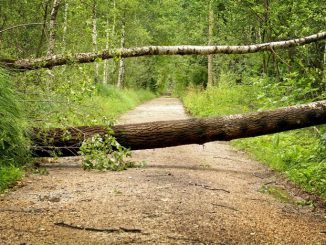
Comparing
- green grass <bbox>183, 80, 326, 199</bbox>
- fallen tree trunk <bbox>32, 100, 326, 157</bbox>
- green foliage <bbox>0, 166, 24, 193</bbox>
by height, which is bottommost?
green grass <bbox>183, 80, 326, 199</bbox>

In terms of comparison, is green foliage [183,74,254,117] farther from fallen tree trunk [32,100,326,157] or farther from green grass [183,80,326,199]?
fallen tree trunk [32,100,326,157]

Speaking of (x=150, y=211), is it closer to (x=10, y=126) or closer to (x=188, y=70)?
(x=10, y=126)

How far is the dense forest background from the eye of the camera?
22.7ft

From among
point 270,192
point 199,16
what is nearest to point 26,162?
point 270,192

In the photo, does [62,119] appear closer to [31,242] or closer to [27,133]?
[27,133]

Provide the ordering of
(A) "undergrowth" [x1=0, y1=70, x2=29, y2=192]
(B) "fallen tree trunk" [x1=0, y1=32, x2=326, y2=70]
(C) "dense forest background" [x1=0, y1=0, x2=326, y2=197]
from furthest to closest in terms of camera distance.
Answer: (B) "fallen tree trunk" [x1=0, y1=32, x2=326, y2=70], (C) "dense forest background" [x1=0, y1=0, x2=326, y2=197], (A) "undergrowth" [x1=0, y1=70, x2=29, y2=192]

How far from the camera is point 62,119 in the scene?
6.87m

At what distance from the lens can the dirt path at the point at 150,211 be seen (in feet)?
12.9

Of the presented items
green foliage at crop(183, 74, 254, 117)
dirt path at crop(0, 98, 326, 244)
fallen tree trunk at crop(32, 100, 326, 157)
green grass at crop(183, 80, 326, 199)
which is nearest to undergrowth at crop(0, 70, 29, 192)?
dirt path at crop(0, 98, 326, 244)

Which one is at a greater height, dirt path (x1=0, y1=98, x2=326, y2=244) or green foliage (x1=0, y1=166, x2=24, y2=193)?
green foliage (x1=0, y1=166, x2=24, y2=193)

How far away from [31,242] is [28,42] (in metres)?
13.1

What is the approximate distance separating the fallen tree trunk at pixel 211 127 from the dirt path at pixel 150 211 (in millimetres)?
659

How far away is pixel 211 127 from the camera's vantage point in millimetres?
7828

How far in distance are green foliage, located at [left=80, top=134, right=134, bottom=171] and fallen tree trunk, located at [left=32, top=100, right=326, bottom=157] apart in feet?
2.05
